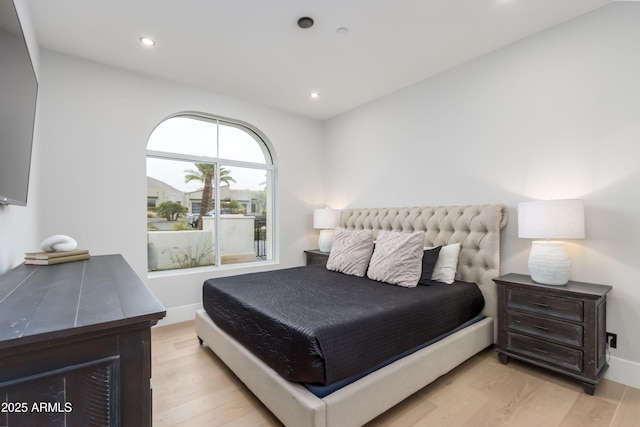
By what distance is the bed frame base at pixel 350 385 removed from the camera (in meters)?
1.42

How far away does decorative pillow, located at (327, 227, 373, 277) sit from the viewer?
291 centimetres

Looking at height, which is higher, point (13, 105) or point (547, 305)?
point (13, 105)

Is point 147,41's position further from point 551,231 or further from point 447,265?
point 551,231

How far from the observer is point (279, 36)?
250cm

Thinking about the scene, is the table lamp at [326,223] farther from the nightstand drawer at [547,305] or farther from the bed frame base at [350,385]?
the nightstand drawer at [547,305]

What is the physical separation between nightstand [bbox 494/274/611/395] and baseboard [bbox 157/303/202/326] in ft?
10.4

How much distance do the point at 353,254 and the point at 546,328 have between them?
5.36 feet

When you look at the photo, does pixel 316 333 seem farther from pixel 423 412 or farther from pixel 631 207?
pixel 631 207

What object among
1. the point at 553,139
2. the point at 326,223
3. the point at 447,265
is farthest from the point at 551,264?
the point at 326,223

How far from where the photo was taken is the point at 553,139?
2406mm

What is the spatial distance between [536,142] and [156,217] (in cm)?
393

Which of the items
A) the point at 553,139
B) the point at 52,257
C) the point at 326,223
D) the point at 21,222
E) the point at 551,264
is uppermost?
the point at 553,139

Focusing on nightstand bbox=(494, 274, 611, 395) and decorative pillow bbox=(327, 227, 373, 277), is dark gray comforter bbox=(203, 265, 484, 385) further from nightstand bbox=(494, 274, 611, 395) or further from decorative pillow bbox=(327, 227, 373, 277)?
nightstand bbox=(494, 274, 611, 395)

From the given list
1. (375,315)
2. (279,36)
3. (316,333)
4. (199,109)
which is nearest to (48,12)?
(199,109)
